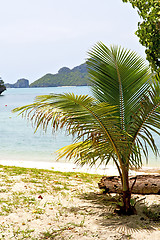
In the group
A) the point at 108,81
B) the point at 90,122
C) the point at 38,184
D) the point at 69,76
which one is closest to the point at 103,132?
the point at 90,122

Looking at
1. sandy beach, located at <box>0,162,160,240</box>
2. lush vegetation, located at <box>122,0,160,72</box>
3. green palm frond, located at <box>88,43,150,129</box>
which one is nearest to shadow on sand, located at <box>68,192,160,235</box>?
sandy beach, located at <box>0,162,160,240</box>

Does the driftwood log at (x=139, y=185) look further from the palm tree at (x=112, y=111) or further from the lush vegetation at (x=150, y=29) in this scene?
the lush vegetation at (x=150, y=29)

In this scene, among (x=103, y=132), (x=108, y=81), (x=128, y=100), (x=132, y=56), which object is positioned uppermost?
(x=132, y=56)

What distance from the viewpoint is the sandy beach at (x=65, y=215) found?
12.2ft

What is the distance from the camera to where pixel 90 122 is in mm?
3979

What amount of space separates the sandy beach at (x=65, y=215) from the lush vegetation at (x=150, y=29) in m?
2.40

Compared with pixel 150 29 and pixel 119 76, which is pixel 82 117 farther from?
pixel 150 29

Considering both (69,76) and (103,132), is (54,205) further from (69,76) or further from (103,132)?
(69,76)

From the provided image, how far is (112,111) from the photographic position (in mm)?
4562

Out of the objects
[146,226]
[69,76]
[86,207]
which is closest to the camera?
[146,226]

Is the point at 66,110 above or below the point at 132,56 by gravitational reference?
below

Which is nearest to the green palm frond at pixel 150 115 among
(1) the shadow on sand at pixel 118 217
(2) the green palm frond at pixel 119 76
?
(2) the green palm frond at pixel 119 76

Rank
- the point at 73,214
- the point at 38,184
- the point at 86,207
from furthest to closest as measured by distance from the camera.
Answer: the point at 38,184
the point at 86,207
the point at 73,214

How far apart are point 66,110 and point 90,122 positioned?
1.27ft
